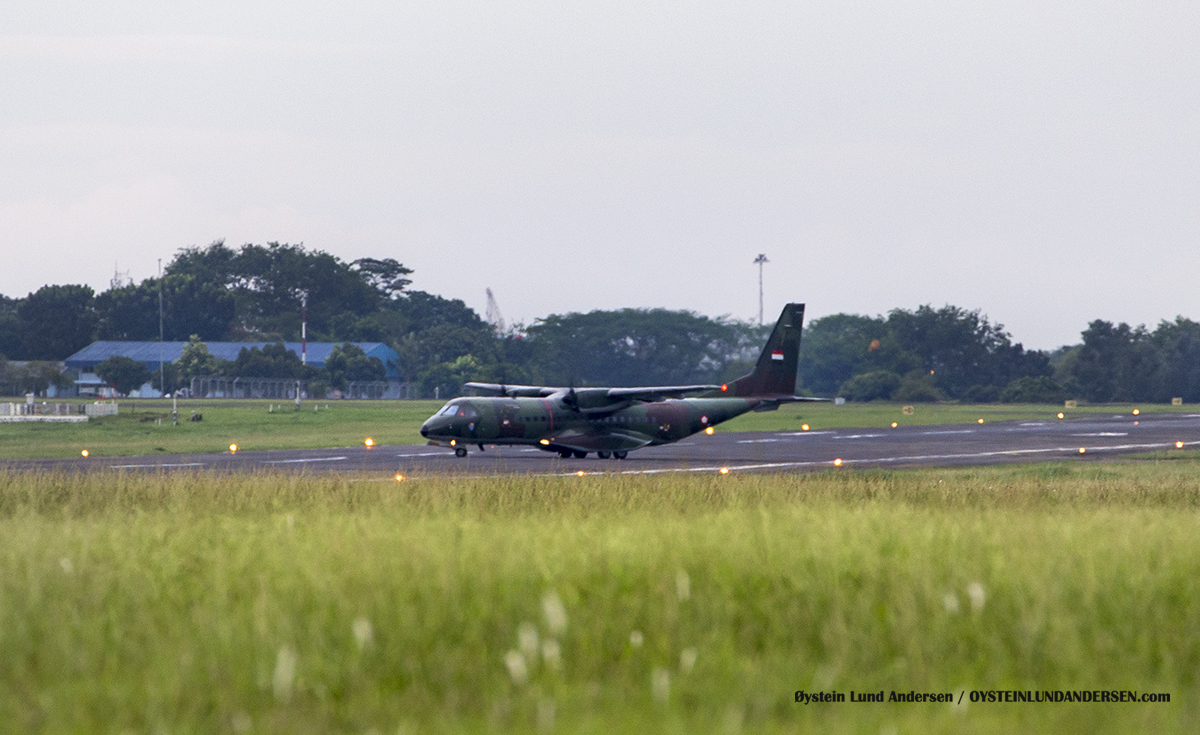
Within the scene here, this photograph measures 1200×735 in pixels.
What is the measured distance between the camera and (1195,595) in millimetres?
8773

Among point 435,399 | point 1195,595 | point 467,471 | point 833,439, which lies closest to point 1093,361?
point 435,399

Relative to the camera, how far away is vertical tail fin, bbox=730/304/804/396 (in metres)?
46.6

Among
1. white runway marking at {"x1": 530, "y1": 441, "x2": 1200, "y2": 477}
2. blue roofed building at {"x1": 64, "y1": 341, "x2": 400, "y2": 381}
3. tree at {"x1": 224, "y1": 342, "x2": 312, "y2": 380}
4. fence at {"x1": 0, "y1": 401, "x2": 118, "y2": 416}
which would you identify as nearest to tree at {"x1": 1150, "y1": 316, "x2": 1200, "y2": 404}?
white runway marking at {"x1": 530, "y1": 441, "x2": 1200, "y2": 477}

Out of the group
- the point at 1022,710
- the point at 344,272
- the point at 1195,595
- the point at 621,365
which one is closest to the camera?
the point at 1022,710

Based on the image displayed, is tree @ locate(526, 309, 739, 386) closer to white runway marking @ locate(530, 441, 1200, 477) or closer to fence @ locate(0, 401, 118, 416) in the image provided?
fence @ locate(0, 401, 118, 416)

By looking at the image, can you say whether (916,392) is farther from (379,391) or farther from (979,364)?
(379,391)

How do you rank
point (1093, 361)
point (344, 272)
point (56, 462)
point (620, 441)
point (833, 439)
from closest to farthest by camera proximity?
point (56, 462)
point (620, 441)
point (833, 439)
point (1093, 361)
point (344, 272)

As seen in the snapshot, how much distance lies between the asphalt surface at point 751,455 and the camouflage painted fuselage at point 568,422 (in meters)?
0.77

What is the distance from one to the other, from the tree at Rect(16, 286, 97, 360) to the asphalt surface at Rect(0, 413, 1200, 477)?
11180 centimetres

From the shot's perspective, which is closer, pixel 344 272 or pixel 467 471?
pixel 467 471

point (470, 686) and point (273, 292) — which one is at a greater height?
point (273, 292)

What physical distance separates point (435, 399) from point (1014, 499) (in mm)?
102581

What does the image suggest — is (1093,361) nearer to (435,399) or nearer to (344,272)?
(435,399)

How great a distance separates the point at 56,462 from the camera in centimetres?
3881
